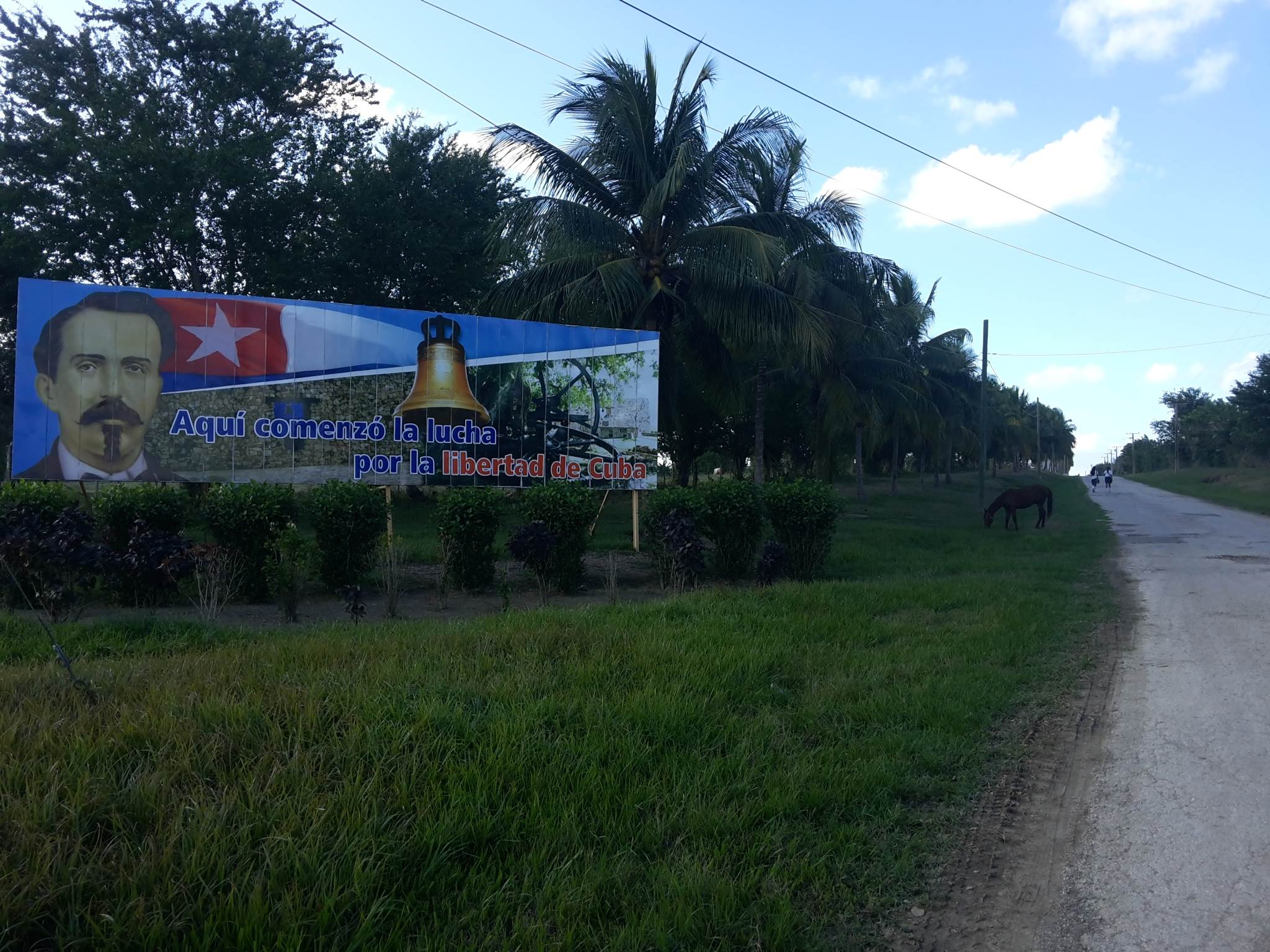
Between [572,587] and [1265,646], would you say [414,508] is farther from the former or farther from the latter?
[1265,646]

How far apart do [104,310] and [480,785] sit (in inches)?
396

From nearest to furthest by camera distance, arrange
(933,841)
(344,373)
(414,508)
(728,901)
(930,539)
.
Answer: (728,901), (933,841), (344,373), (930,539), (414,508)

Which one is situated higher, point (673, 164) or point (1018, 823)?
point (673, 164)

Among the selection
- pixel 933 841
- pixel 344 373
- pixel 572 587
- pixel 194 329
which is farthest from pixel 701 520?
pixel 933 841

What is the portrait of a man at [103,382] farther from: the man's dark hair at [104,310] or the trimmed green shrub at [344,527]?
the trimmed green shrub at [344,527]

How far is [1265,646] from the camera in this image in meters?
8.11

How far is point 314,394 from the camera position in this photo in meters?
12.3

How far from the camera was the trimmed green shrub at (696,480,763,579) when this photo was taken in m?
11.6

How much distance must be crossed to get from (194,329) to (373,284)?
30.0 feet

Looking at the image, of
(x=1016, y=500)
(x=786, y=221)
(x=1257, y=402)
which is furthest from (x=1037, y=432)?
(x=786, y=221)

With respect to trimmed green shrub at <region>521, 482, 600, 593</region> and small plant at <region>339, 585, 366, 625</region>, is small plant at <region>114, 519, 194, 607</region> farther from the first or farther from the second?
trimmed green shrub at <region>521, 482, 600, 593</region>

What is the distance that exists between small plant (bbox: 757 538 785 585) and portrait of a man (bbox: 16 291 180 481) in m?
7.61

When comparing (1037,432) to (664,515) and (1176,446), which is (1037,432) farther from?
(664,515)

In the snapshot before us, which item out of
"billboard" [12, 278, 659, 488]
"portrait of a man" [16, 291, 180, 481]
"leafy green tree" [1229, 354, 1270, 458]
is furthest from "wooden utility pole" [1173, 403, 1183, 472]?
"portrait of a man" [16, 291, 180, 481]
